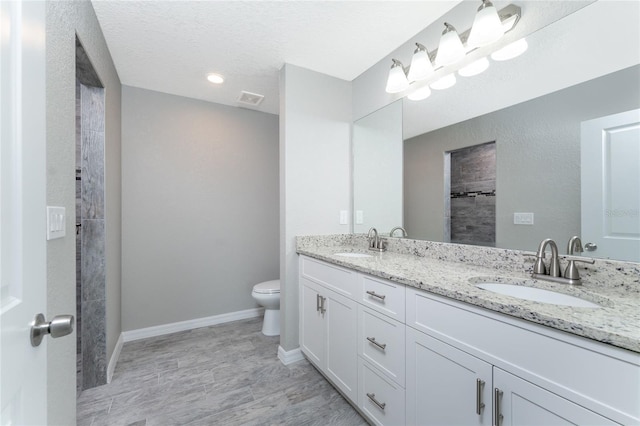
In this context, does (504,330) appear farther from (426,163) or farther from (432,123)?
(432,123)

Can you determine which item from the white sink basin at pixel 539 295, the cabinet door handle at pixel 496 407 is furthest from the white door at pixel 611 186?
the cabinet door handle at pixel 496 407

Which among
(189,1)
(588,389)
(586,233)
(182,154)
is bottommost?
(588,389)

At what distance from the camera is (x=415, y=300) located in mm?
1150

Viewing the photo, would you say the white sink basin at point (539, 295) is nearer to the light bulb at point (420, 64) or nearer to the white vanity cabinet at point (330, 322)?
the white vanity cabinet at point (330, 322)

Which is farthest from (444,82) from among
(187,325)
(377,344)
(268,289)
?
(187,325)

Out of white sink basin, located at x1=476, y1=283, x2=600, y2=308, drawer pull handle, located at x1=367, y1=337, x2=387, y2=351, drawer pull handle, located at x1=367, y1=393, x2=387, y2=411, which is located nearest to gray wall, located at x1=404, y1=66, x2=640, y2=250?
white sink basin, located at x1=476, y1=283, x2=600, y2=308

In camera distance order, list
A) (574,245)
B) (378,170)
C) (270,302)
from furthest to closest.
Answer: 1. (270,302)
2. (378,170)
3. (574,245)

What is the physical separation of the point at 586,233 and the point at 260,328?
262 cm

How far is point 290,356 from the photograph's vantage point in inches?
83.1

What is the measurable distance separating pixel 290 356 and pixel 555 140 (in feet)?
7.13

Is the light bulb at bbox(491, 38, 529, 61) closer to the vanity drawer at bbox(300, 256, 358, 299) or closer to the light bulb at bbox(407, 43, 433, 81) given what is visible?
the light bulb at bbox(407, 43, 433, 81)

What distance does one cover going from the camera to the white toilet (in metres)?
2.50

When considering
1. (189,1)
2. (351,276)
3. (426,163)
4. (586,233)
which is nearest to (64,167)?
(189,1)

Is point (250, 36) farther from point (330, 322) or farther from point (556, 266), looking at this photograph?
point (556, 266)
